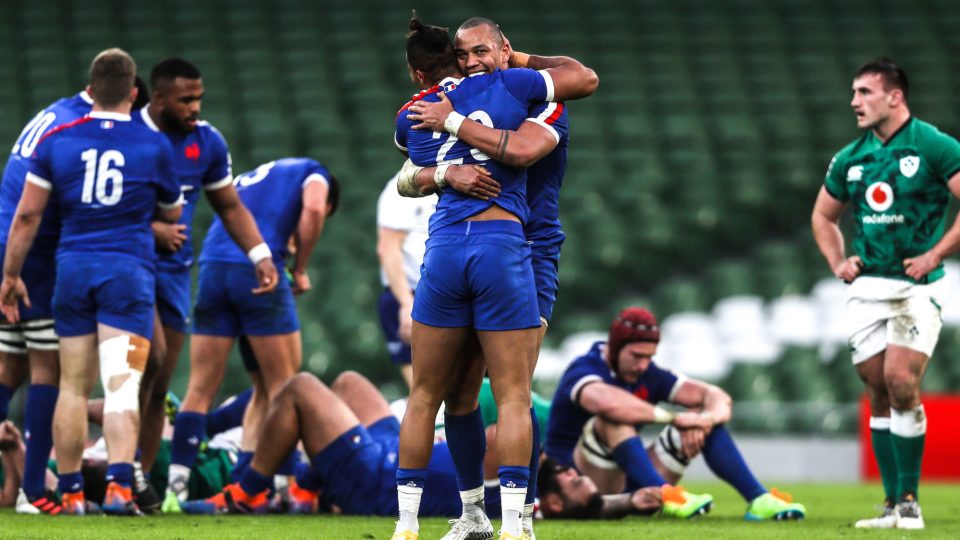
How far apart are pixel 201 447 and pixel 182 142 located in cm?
186

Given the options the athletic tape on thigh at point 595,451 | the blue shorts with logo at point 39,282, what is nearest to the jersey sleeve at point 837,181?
the athletic tape on thigh at point 595,451

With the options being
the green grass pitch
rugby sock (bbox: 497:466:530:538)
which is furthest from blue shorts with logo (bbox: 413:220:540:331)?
the green grass pitch

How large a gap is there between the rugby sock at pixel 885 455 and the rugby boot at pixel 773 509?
469mm

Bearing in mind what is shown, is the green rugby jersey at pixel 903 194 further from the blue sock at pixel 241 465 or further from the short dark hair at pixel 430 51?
the blue sock at pixel 241 465

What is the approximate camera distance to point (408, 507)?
482cm

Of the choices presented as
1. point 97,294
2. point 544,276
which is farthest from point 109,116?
point 544,276

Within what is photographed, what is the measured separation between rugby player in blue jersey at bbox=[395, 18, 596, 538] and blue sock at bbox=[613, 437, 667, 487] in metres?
2.45

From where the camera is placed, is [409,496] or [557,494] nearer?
[409,496]

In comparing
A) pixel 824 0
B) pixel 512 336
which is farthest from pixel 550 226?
pixel 824 0

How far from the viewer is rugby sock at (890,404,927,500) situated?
21.9 feet

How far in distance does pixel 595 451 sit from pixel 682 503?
62cm

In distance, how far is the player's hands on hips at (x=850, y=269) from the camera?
678 cm

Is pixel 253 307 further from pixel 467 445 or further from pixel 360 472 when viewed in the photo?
pixel 467 445

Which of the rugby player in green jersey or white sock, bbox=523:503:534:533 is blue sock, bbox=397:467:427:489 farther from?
the rugby player in green jersey
